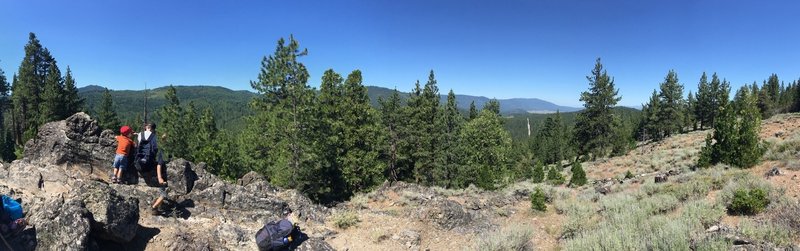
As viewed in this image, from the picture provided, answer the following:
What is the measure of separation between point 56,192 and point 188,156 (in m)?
25.4

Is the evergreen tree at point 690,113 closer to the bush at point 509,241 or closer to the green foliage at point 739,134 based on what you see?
the green foliage at point 739,134

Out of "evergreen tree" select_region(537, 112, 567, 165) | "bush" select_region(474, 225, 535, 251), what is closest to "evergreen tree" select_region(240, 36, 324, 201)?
"bush" select_region(474, 225, 535, 251)

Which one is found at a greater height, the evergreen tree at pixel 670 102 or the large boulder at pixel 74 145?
the evergreen tree at pixel 670 102

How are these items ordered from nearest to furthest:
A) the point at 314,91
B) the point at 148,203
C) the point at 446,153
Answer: the point at 148,203
the point at 314,91
the point at 446,153

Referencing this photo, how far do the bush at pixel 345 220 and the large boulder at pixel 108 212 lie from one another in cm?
607

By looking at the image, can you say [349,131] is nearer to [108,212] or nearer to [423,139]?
[423,139]

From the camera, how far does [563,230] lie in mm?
10703

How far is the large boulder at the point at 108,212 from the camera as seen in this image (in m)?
7.96

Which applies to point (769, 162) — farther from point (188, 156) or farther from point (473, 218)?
point (188, 156)

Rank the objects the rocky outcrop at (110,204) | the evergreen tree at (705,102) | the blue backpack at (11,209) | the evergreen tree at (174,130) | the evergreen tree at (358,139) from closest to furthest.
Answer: the blue backpack at (11,209)
the rocky outcrop at (110,204)
the evergreen tree at (358,139)
the evergreen tree at (174,130)
the evergreen tree at (705,102)

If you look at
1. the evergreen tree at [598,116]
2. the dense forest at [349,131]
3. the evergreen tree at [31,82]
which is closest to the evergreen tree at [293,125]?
the dense forest at [349,131]

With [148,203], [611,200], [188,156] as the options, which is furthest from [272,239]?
[188,156]

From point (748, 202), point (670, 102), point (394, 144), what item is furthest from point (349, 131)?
point (670, 102)

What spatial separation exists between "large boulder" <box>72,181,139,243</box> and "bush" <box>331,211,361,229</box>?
239 inches
